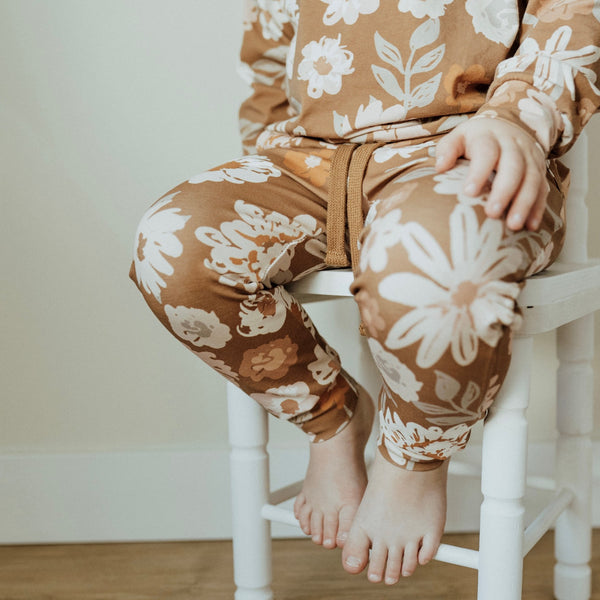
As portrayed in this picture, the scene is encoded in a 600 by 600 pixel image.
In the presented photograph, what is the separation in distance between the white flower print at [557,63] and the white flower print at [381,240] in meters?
0.17

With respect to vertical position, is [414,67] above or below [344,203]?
above

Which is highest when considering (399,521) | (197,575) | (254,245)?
(254,245)

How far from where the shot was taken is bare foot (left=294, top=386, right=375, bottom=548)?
681 mm

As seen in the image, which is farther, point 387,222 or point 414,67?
point 414,67

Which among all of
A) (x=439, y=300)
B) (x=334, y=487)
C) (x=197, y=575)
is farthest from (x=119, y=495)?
(x=439, y=300)

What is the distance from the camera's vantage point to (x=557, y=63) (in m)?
0.59

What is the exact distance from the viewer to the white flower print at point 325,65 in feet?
2.38

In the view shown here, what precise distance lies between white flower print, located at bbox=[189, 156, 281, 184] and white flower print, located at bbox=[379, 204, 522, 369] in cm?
23

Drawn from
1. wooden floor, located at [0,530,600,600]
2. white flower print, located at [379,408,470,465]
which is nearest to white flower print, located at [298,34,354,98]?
white flower print, located at [379,408,470,465]

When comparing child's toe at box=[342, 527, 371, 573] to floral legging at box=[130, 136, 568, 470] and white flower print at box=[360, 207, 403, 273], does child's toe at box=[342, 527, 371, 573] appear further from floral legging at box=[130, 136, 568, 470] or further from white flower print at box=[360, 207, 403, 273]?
white flower print at box=[360, 207, 403, 273]

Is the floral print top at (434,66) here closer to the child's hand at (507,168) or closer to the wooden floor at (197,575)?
the child's hand at (507,168)

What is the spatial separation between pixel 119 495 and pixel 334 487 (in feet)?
1.49

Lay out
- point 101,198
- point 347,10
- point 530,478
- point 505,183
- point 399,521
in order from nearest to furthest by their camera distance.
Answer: point 505,183
point 399,521
point 347,10
point 530,478
point 101,198

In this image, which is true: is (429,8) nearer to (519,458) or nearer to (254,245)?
(254,245)
